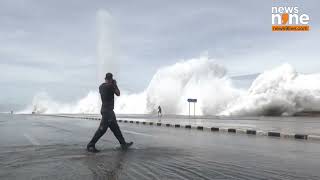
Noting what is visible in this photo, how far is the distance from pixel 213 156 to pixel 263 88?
216 feet

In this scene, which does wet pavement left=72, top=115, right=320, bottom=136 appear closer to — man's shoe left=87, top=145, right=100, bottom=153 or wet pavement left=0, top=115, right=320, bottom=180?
wet pavement left=0, top=115, right=320, bottom=180

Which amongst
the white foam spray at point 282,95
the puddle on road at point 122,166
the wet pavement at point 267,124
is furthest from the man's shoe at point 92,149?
the white foam spray at point 282,95

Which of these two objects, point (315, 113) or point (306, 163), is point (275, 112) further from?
point (306, 163)

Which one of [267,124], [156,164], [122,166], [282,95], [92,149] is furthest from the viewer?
[282,95]

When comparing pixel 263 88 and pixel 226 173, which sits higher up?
pixel 263 88

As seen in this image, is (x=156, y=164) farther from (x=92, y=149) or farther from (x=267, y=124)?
(x=267, y=124)

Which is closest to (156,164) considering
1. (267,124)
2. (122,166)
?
(122,166)

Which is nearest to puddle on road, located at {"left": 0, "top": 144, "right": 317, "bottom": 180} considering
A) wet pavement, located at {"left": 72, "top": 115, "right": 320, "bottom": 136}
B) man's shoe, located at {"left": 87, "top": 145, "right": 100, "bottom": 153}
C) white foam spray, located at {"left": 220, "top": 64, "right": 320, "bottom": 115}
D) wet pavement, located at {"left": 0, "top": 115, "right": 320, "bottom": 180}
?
wet pavement, located at {"left": 0, "top": 115, "right": 320, "bottom": 180}

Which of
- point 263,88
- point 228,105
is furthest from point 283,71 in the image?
point 228,105

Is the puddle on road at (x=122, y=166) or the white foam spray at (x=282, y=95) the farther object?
the white foam spray at (x=282, y=95)

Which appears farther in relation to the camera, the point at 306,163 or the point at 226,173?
the point at 306,163

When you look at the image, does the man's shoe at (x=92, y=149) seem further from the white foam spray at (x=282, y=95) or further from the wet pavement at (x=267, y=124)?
the white foam spray at (x=282, y=95)

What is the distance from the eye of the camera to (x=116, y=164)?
874cm

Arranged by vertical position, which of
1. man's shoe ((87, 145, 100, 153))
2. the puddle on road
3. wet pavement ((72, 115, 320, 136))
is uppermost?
wet pavement ((72, 115, 320, 136))
